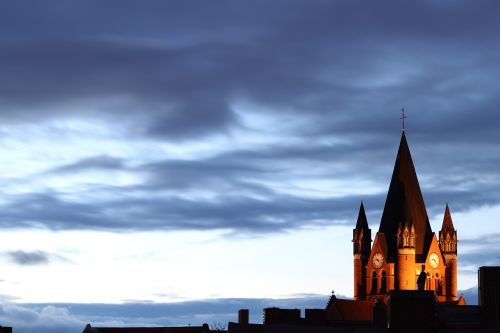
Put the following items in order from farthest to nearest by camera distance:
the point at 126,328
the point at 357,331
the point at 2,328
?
1. the point at 126,328
2. the point at 2,328
3. the point at 357,331

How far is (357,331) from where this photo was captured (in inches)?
2918

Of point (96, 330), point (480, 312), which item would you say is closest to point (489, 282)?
point (480, 312)

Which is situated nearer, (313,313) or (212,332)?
(212,332)

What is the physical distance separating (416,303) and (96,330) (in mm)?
49336

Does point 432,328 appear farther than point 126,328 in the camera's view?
No

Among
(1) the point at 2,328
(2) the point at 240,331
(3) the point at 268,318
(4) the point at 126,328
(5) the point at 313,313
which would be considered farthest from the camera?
(5) the point at 313,313

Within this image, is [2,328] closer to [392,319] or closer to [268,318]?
[268,318]

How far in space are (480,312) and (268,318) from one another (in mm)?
47050

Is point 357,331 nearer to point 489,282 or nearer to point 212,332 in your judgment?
point 489,282

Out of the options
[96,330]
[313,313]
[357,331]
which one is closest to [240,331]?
[357,331]

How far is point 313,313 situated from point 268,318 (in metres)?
52.6

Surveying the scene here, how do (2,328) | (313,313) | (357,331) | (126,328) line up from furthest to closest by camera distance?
(313,313), (126,328), (2,328), (357,331)

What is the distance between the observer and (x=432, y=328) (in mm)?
66875

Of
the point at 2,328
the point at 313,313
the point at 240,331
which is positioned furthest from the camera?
the point at 313,313
